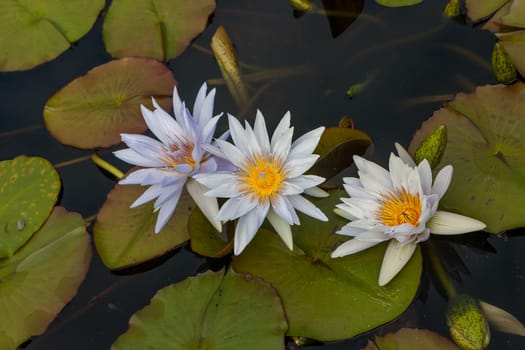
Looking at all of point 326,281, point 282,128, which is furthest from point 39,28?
point 326,281

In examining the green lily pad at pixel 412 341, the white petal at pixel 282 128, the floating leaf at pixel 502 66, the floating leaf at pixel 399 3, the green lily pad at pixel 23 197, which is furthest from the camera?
the floating leaf at pixel 399 3

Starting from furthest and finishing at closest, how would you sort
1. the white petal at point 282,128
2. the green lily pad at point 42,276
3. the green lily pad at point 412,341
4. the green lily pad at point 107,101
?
1. the green lily pad at point 107,101
2. the green lily pad at point 42,276
3. the white petal at point 282,128
4. the green lily pad at point 412,341

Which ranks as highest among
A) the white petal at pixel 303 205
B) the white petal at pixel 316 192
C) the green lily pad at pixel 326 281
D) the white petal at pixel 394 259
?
the white petal at pixel 303 205

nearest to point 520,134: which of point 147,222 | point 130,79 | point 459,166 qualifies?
point 459,166

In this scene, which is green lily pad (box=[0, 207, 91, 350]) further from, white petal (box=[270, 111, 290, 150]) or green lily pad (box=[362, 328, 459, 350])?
green lily pad (box=[362, 328, 459, 350])

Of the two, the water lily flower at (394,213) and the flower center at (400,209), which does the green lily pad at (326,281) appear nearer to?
the water lily flower at (394,213)

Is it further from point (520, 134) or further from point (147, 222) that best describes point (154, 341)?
point (520, 134)

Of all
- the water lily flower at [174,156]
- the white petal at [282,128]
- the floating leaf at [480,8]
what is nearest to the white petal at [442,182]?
the white petal at [282,128]
